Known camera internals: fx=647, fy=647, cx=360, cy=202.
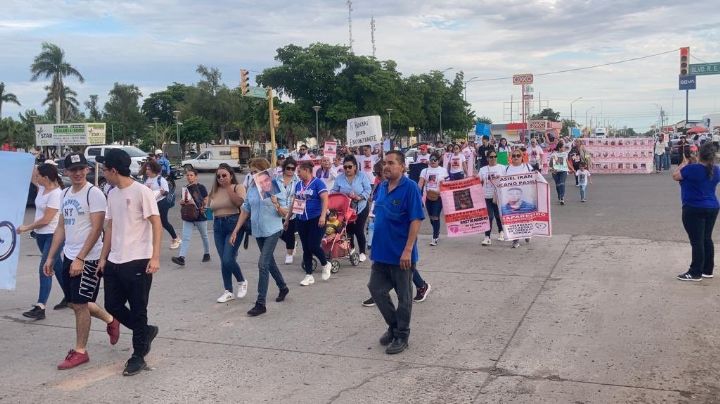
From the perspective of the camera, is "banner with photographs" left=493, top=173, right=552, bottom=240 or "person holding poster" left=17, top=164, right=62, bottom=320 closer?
"person holding poster" left=17, top=164, right=62, bottom=320

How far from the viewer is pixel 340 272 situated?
9188 mm

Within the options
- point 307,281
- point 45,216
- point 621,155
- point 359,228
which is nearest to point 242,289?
point 307,281

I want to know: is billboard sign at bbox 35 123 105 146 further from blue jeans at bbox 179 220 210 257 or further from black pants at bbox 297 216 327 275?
black pants at bbox 297 216 327 275

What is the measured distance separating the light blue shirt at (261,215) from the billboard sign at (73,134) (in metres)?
37.6

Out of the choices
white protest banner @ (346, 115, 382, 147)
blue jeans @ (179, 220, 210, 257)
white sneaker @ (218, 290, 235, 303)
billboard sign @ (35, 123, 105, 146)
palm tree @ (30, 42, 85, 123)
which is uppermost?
palm tree @ (30, 42, 85, 123)

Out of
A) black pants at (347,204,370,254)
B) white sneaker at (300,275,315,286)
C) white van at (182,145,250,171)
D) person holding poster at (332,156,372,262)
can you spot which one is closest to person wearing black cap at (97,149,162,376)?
white sneaker at (300,275,315,286)

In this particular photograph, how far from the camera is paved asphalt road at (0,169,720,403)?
477 cm

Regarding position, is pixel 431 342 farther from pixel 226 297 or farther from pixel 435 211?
pixel 435 211

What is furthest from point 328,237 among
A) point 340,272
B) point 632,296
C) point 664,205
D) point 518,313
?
point 664,205

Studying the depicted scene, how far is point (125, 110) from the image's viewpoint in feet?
273

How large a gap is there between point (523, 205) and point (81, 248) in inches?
280

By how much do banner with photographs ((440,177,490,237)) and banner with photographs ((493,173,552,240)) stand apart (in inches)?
12.8

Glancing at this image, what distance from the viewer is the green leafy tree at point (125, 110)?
271 ft

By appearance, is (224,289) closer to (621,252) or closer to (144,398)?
(144,398)
